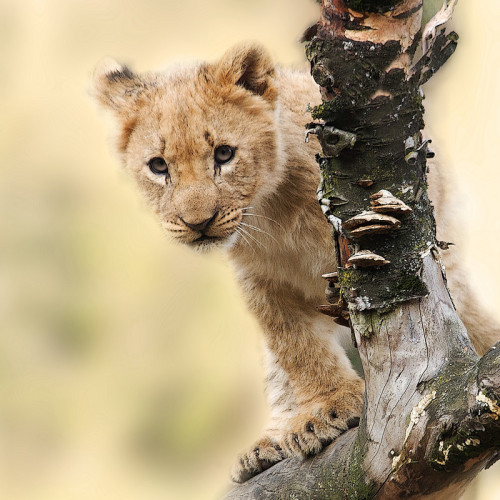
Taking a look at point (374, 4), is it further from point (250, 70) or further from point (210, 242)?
point (250, 70)

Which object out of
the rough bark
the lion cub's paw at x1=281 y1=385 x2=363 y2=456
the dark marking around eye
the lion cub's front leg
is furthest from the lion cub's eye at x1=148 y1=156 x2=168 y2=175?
the lion cub's paw at x1=281 y1=385 x2=363 y2=456

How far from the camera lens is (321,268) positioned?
4.02m

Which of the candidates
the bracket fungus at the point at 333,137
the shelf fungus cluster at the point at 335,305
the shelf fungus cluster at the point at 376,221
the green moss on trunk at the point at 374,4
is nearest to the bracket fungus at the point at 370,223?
the shelf fungus cluster at the point at 376,221

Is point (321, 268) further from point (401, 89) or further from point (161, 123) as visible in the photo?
point (401, 89)

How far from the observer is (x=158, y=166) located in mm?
3707

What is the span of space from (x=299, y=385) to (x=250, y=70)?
5.59 ft


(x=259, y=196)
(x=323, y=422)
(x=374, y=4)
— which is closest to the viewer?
(x=374, y=4)

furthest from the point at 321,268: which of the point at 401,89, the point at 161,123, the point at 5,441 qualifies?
the point at 5,441

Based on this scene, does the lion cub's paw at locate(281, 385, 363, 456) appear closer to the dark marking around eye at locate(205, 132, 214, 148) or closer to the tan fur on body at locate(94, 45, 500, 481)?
the tan fur on body at locate(94, 45, 500, 481)

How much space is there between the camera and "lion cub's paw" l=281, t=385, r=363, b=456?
11.5ft

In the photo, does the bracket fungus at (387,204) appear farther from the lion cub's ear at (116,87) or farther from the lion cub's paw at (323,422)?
the lion cub's ear at (116,87)

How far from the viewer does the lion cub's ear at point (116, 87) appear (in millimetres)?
3975

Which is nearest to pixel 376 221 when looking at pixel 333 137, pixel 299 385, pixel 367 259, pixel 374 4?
pixel 367 259

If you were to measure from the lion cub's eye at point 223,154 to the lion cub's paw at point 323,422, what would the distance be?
130 centimetres
